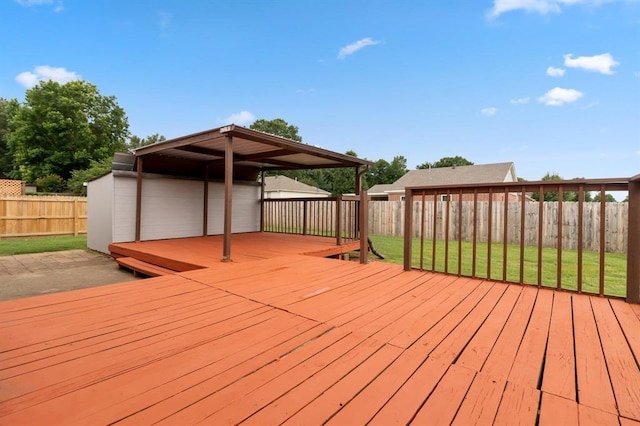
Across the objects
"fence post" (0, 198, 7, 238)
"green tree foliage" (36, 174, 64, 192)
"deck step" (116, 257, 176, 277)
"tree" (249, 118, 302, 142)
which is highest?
"tree" (249, 118, 302, 142)

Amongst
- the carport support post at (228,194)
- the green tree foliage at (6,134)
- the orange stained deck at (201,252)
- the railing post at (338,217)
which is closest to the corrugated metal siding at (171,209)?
the orange stained deck at (201,252)

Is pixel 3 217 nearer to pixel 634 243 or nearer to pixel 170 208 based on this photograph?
pixel 170 208

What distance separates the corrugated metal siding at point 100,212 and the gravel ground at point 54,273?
343mm

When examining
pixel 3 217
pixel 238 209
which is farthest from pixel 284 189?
pixel 3 217

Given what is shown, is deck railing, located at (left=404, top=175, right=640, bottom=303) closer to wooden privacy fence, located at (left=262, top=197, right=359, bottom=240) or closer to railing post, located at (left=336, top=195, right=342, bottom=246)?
railing post, located at (left=336, top=195, right=342, bottom=246)

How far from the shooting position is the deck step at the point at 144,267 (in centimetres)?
469

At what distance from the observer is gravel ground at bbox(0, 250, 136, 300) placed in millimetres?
4570

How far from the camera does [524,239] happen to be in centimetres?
456

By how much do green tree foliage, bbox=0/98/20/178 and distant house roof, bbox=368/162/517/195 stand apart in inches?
1157

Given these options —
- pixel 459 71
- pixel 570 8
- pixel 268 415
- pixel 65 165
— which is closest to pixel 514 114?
pixel 459 71

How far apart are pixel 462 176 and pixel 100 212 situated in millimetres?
18952

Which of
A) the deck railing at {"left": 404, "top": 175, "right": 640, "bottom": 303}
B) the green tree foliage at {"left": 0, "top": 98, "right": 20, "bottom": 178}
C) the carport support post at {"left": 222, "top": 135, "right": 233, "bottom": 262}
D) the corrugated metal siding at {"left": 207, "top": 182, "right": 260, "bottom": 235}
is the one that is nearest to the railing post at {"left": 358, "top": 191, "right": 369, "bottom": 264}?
the deck railing at {"left": 404, "top": 175, "right": 640, "bottom": 303}

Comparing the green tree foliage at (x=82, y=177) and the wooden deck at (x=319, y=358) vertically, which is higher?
the green tree foliage at (x=82, y=177)

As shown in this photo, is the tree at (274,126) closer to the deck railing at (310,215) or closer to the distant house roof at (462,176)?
the distant house roof at (462,176)
